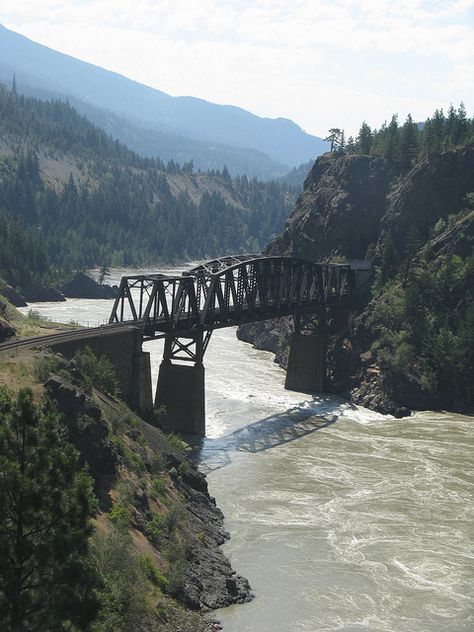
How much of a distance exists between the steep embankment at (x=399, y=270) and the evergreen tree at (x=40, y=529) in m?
55.9

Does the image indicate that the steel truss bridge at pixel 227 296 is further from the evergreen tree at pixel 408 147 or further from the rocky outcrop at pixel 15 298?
the rocky outcrop at pixel 15 298

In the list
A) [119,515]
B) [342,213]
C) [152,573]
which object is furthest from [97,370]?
[342,213]

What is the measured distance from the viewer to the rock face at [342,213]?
109m

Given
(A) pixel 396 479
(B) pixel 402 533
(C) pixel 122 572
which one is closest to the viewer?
(C) pixel 122 572

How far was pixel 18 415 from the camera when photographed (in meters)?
24.1

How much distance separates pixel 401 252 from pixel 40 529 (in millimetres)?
82530

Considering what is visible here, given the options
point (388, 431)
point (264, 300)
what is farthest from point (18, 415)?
point (264, 300)

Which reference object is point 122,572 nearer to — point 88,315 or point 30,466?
point 30,466

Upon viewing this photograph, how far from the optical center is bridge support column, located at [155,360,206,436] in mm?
66250

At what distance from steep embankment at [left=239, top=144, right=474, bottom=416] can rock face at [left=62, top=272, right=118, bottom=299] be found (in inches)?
1984

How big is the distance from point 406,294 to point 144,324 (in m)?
34.7

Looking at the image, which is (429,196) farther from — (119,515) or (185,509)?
(119,515)

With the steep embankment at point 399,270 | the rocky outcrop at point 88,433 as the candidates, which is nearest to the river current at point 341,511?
the steep embankment at point 399,270

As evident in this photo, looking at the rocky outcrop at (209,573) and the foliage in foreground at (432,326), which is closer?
the rocky outcrop at (209,573)
